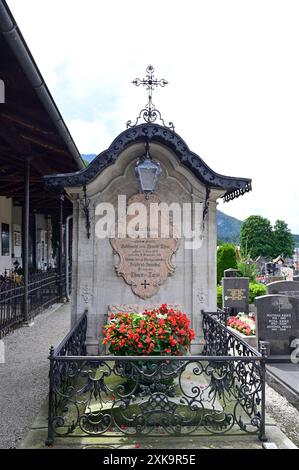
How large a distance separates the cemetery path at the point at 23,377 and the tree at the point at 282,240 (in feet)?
188

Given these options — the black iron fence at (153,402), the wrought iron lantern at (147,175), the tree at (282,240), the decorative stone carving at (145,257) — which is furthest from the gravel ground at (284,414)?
the tree at (282,240)

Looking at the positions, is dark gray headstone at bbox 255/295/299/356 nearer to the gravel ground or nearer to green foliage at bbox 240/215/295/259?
the gravel ground

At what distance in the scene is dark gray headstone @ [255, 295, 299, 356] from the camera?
7730 mm

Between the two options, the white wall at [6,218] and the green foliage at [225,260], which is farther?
Result: the green foliage at [225,260]

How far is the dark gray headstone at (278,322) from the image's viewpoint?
25.4ft

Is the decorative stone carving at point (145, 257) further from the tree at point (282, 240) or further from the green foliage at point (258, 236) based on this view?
the tree at point (282, 240)

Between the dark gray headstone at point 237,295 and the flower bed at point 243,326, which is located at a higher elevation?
the dark gray headstone at point 237,295

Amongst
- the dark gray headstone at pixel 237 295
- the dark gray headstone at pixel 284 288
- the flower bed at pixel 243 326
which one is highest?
the dark gray headstone at pixel 284 288

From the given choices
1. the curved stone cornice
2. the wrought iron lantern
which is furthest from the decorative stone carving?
the curved stone cornice

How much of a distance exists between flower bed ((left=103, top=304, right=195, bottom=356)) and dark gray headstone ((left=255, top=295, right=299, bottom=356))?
12.6 feet

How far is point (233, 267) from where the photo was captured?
18156 mm

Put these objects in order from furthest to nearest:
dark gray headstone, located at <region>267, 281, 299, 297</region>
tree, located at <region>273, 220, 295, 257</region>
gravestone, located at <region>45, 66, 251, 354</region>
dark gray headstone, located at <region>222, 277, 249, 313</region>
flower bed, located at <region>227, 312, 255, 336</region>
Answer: tree, located at <region>273, 220, 295, 257</region> → dark gray headstone, located at <region>222, 277, 249, 313</region> → dark gray headstone, located at <region>267, 281, 299, 297</region> → flower bed, located at <region>227, 312, 255, 336</region> → gravestone, located at <region>45, 66, 251, 354</region>

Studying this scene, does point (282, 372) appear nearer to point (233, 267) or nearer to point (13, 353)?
point (13, 353)

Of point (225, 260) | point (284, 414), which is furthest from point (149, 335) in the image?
point (225, 260)
